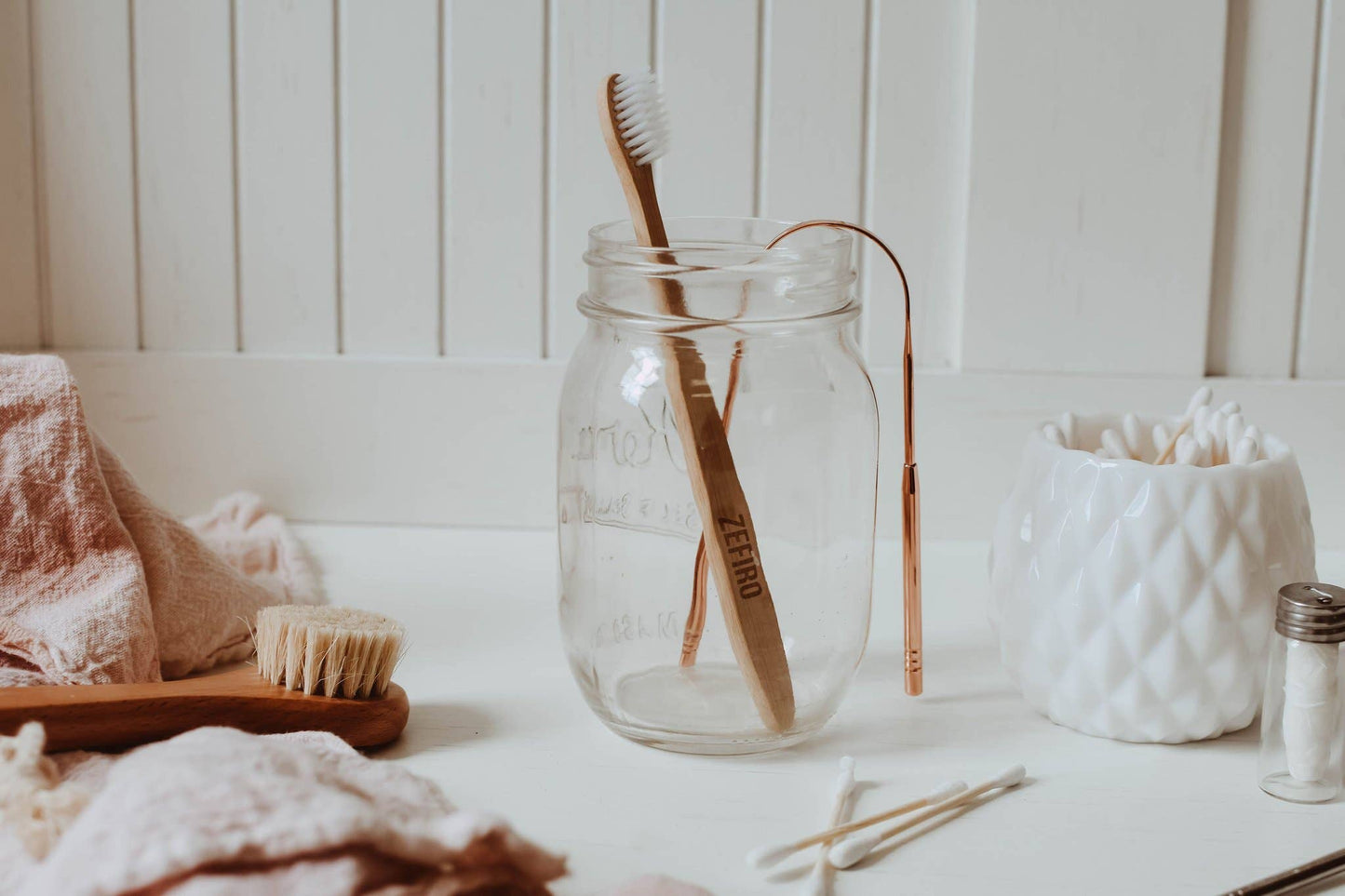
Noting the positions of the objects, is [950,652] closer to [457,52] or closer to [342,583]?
[342,583]

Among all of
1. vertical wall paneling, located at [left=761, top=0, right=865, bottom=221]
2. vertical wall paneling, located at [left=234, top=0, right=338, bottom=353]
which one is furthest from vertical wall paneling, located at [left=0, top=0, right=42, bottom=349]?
vertical wall paneling, located at [left=761, top=0, right=865, bottom=221]

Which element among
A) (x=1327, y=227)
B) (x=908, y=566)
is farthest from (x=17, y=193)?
(x=1327, y=227)

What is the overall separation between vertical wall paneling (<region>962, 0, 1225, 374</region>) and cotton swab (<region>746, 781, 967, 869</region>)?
45 cm

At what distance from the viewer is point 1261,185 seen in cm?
96

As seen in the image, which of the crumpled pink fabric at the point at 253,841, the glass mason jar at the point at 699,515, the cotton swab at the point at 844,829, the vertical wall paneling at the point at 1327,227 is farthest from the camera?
the vertical wall paneling at the point at 1327,227

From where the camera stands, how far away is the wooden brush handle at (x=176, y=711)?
582 millimetres

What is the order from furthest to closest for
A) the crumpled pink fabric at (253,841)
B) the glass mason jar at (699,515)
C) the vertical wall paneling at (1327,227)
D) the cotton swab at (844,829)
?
1. the vertical wall paneling at (1327,227)
2. the glass mason jar at (699,515)
3. the cotton swab at (844,829)
4. the crumpled pink fabric at (253,841)

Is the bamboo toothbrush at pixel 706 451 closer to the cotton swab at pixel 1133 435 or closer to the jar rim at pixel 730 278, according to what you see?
the jar rim at pixel 730 278

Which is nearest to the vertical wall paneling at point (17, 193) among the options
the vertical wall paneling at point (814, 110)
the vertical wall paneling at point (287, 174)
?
the vertical wall paneling at point (287, 174)

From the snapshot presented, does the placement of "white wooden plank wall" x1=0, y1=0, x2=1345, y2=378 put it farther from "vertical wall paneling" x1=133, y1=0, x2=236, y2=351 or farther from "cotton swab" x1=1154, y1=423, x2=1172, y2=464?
"cotton swab" x1=1154, y1=423, x2=1172, y2=464

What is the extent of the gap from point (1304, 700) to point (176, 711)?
0.50 m

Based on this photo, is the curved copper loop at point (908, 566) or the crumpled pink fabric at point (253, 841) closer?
the crumpled pink fabric at point (253, 841)

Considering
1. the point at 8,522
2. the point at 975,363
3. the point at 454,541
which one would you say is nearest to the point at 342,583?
the point at 454,541

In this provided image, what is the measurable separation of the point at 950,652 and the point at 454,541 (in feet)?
1.27
